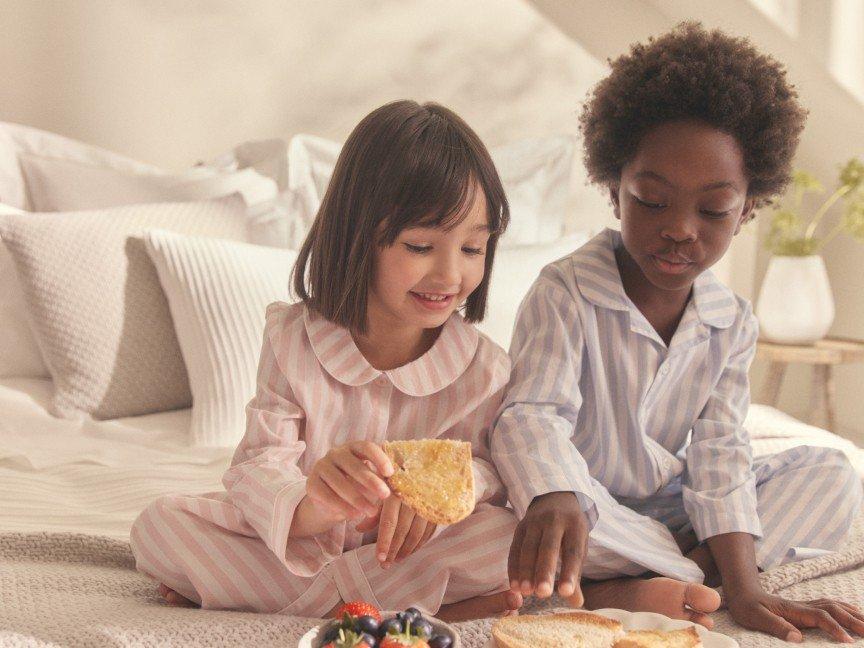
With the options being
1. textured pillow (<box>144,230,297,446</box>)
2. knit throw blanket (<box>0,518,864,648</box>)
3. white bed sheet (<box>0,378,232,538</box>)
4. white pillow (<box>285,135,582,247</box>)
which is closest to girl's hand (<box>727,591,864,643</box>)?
knit throw blanket (<box>0,518,864,648</box>)

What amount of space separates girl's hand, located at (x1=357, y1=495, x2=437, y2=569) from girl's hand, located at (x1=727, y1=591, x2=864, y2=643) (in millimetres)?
368

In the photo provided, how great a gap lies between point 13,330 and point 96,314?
8.4 inches

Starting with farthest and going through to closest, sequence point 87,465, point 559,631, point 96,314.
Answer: point 96,314
point 87,465
point 559,631

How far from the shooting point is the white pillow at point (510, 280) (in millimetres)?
2062

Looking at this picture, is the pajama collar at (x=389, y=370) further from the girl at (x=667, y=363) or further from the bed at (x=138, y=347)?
the bed at (x=138, y=347)

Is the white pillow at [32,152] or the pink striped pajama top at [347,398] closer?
the pink striped pajama top at [347,398]

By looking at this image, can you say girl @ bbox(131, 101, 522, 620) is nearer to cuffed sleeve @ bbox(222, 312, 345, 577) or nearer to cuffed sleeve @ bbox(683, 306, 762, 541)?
cuffed sleeve @ bbox(222, 312, 345, 577)

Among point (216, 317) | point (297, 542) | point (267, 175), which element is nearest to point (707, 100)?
point (297, 542)

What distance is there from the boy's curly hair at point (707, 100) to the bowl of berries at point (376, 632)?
790mm

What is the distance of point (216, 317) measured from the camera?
71.4 inches

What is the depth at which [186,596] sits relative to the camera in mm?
1179

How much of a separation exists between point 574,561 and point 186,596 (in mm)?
455

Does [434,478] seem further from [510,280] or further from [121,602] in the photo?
[510,280]

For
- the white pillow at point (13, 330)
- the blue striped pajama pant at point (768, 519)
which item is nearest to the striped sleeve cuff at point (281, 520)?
the blue striped pajama pant at point (768, 519)
